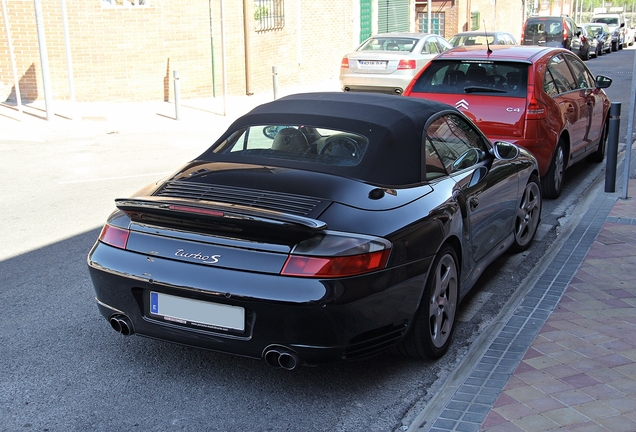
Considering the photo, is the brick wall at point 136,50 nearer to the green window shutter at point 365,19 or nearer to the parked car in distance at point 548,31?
the green window shutter at point 365,19

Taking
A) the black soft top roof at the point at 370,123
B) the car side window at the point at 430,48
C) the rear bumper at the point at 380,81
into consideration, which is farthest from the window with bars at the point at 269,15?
the black soft top roof at the point at 370,123

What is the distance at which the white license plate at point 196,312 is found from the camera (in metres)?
3.89

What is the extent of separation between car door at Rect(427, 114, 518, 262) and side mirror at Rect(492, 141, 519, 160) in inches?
2.4

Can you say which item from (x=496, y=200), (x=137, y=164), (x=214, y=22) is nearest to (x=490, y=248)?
(x=496, y=200)

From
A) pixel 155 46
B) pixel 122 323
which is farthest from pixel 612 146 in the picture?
pixel 155 46

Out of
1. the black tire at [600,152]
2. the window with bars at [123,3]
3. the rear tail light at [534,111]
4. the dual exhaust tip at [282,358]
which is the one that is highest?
the window with bars at [123,3]

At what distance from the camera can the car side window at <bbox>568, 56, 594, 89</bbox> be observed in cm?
976

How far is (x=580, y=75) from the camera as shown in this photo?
992 centimetres

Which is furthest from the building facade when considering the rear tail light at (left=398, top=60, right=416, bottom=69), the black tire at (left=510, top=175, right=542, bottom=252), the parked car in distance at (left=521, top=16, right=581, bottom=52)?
the parked car in distance at (left=521, top=16, right=581, bottom=52)

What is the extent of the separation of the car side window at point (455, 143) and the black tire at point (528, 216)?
102cm

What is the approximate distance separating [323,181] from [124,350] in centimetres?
164

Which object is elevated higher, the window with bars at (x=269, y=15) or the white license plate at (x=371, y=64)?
the window with bars at (x=269, y=15)

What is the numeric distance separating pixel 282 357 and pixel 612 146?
6.10m

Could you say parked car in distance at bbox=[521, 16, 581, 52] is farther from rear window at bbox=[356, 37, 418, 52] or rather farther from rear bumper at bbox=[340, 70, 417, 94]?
rear bumper at bbox=[340, 70, 417, 94]
